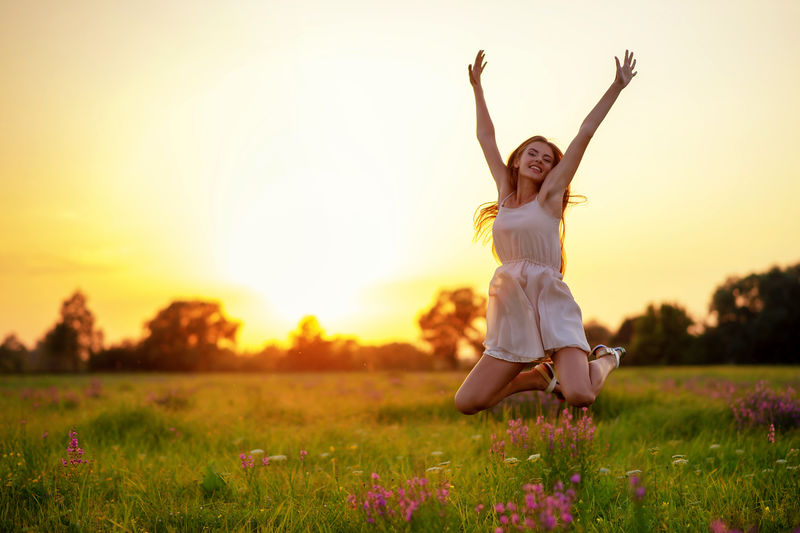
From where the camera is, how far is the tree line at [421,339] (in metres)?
48.2

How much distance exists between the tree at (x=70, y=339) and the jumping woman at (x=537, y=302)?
67.0 meters

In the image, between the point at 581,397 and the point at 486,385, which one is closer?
the point at 581,397

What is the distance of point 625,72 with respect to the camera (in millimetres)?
5012

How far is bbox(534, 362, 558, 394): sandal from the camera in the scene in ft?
17.1

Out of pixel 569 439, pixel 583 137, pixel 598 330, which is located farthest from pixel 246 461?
pixel 598 330

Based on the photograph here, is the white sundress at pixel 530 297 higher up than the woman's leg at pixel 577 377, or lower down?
higher up

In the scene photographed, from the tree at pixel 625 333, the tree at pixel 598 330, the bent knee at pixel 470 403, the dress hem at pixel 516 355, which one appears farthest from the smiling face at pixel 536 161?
the tree at pixel 625 333

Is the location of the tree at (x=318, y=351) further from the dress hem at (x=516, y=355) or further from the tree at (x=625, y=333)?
the tree at (x=625, y=333)

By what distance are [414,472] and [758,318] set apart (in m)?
58.5

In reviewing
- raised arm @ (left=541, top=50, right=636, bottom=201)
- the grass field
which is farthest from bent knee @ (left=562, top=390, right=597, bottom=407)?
raised arm @ (left=541, top=50, right=636, bottom=201)

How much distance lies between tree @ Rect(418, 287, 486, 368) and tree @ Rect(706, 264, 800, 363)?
964 inches

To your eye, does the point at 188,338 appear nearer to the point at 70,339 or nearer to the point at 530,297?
the point at 70,339

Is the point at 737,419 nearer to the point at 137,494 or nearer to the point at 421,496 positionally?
the point at 421,496

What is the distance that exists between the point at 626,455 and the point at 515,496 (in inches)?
86.2
